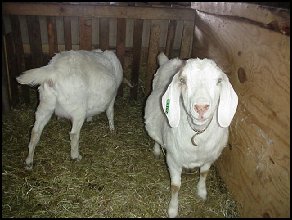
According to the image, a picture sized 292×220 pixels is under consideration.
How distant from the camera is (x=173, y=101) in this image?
271cm

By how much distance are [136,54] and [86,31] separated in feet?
3.27

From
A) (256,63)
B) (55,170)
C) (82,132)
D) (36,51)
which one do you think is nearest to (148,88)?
(82,132)

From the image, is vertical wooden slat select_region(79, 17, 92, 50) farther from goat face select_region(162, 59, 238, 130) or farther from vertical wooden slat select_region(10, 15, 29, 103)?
goat face select_region(162, 59, 238, 130)

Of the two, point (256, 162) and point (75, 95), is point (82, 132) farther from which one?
point (256, 162)

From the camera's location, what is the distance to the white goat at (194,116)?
97.6 inches

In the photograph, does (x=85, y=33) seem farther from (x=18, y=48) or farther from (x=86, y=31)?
(x=18, y=48)

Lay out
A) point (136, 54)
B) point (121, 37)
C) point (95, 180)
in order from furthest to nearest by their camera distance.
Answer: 1. point (136, 54)
2. point (121, 37)
3. point (95, 180)

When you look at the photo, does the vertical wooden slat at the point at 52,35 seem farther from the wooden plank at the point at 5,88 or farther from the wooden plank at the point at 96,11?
the wooden plank at the point at 5,88

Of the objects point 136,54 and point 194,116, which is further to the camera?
point 136,54

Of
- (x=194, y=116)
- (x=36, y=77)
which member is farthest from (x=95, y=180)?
(x=194, y=116)

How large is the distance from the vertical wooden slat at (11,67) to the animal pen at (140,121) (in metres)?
0.02

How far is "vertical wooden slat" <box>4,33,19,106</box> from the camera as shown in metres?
5.22

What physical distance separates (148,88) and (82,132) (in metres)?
1.64

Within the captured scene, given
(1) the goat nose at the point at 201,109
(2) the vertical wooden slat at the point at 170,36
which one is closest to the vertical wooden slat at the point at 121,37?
(2) the vertical wooden slat at the point at 170,36
